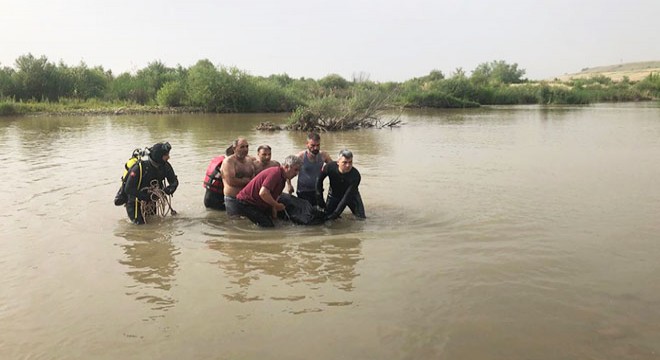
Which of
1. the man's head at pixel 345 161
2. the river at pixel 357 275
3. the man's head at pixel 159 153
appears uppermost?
the man's head at pixel 159 153

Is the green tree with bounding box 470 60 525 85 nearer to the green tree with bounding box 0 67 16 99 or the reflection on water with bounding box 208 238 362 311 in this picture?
the green tree with bounding box 0 67 16 99

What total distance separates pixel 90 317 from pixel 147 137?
18598 mm

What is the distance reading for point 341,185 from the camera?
26.1 feet

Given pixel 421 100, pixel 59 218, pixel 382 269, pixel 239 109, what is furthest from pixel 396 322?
pixel 421 100

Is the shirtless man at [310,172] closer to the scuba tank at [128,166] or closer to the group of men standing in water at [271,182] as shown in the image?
the group of men standing in water at [271,182]

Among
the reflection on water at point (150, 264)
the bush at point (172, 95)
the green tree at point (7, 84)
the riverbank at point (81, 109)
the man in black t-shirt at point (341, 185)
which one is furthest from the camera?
the green tree at point (7, 84)

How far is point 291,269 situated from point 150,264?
1.72m

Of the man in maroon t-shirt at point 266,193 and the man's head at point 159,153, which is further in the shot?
the man's head at point 159,153

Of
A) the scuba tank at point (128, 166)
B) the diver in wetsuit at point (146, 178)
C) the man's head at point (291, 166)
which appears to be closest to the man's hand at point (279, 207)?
the man's head at point (291, 166)

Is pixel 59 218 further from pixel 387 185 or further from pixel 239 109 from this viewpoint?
pixel 239 109

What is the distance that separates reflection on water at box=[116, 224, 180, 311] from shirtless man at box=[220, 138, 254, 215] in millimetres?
1124

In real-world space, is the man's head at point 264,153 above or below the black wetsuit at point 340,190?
above

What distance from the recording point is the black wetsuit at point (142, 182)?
790 cm

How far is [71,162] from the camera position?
48.2ft
